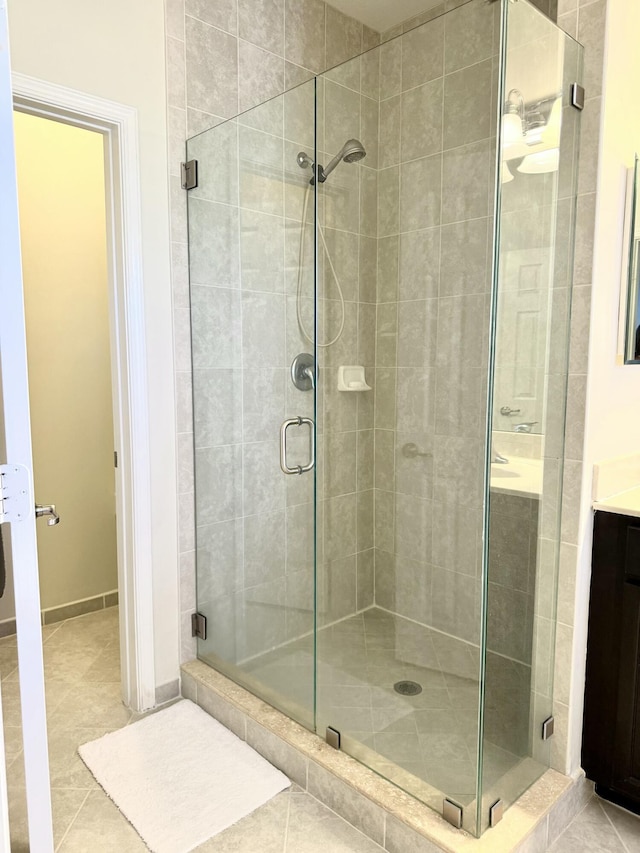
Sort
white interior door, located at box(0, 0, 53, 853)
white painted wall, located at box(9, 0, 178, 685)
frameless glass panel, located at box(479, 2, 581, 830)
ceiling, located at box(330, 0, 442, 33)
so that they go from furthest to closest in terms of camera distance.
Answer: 1. ceiling, located at box(330, 0, 442, 33)
2. white painted wall, located at box(9, 0, 178, 685)
3. frameless glass panel, located at box(479, 2, 581, 830)
4. white interior door, located at box(0, 0, 53, 853)

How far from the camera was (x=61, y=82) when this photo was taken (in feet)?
6.39

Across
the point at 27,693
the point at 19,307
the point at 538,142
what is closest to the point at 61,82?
the point at 19,307

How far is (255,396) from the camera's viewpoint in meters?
2.24

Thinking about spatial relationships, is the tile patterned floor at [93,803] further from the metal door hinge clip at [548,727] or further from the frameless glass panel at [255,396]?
the metal door hinge clip at [548,727]

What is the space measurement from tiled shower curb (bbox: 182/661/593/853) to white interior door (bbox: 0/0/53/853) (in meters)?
0.82

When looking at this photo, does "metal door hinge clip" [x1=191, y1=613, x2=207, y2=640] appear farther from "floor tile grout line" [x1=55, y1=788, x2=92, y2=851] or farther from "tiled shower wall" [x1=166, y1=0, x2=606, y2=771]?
"floor tile grout line" [x1=55, y1=788, x2=92, y2=851]

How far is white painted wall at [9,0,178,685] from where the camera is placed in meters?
1.90

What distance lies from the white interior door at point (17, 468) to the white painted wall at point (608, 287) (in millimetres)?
1447

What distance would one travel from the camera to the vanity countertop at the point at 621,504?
1692 mm

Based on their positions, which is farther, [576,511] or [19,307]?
[576,511]

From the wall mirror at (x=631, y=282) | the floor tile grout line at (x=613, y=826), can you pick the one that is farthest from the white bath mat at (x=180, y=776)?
the wall mirror at (x=631, y=282)

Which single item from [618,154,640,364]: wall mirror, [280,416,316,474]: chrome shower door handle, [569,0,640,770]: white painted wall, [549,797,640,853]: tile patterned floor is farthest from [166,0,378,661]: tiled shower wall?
[618,154,640,364]: wall mirror

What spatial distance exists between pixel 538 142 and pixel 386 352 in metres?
0.73

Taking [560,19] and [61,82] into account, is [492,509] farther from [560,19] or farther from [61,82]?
[61,82]
